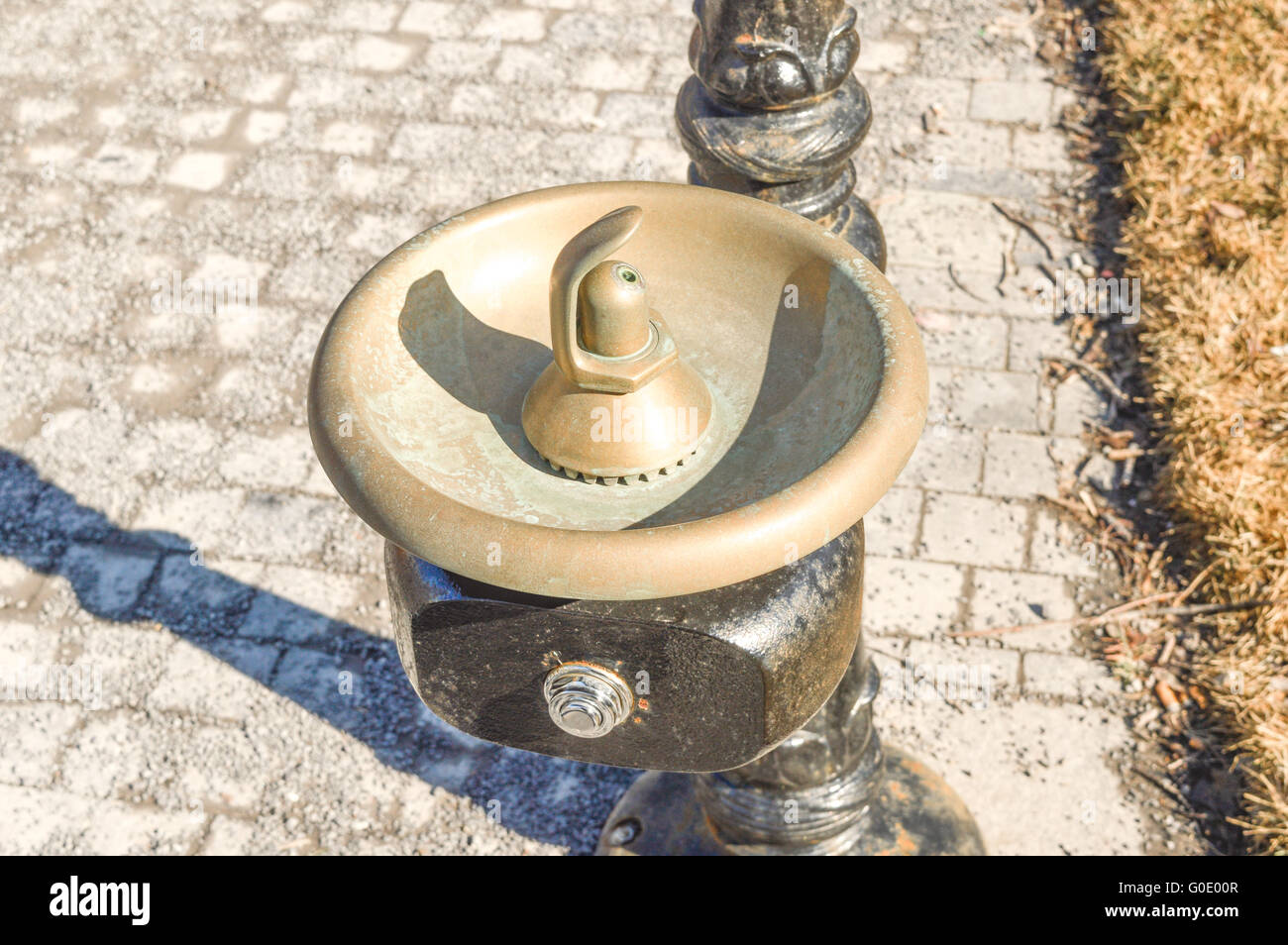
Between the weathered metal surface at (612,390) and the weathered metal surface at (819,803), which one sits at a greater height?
the weathered metal surface at (612,390)

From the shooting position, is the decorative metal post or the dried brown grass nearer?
the decorative metal post

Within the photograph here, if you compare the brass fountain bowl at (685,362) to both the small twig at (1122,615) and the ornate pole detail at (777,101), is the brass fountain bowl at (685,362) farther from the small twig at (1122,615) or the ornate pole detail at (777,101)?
the small twig at (1122,615)

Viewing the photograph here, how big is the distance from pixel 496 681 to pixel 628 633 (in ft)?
0.91

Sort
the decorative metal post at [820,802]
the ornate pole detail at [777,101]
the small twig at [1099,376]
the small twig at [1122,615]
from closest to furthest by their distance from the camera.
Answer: the ornate pole detail at [777,101] → the decorative metal post at [820,802] → the small twig at [1122,615] → the small twig at [1099,376]

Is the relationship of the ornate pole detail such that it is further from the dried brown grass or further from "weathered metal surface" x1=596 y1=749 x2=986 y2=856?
the dried brown grass

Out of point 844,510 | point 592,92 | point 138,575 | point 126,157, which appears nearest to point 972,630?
point 844,510

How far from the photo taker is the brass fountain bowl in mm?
1518

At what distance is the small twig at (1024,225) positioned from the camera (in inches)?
171

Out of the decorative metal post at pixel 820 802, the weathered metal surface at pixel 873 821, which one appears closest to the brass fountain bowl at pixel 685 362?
the decorative metal post at pixel 820 802

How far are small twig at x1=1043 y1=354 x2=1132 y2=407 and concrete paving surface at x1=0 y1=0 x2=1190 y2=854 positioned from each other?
0.19 feet

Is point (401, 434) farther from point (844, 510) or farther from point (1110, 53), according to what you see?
point (1110, 53)

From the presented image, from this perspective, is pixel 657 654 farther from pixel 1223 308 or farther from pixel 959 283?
pixel 1223 308

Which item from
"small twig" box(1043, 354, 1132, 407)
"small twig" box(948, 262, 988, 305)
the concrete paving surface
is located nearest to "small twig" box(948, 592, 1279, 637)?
the concrete paving surface

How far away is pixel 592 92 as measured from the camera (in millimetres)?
4938
